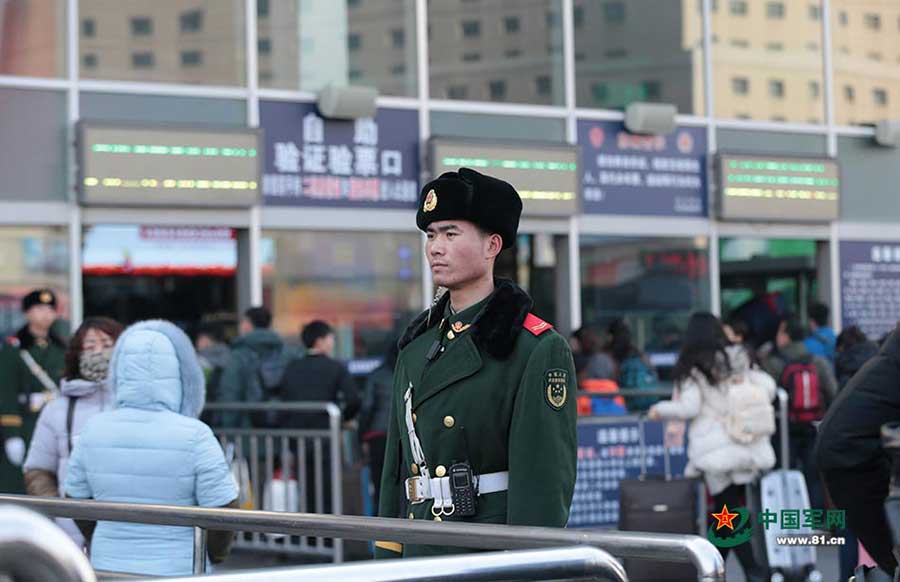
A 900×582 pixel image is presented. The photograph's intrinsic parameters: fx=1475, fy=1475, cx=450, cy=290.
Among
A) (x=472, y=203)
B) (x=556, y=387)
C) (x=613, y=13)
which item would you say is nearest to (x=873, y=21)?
(x=613, y=13)

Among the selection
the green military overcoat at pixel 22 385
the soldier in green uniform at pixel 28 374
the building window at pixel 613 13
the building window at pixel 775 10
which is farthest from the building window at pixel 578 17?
the green military overcoat at pixel 22 385

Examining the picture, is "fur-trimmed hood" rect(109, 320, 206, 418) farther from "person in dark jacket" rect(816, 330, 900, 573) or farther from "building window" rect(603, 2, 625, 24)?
"building window" rect(603, 2, 625, 24)

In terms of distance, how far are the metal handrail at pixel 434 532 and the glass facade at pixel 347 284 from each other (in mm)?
8660

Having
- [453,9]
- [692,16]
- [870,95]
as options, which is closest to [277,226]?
[453,9]

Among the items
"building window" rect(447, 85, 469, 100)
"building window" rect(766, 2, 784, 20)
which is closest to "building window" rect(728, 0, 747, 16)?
"building window" rect(766, 2, 784, 20)

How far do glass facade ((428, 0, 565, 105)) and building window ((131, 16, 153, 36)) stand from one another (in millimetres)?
2604

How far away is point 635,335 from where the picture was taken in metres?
13.6

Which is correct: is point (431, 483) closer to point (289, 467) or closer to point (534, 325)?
point (534, 325)

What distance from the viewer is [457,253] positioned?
3.60 meters

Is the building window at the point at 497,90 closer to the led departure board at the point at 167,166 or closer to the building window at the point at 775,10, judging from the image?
the led departure board at the point at 167,166

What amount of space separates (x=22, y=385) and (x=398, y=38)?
5668mm

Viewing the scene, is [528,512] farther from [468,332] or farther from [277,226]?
[277,226]

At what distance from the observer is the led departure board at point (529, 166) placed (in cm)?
1278

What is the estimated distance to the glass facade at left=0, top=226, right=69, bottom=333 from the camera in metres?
11.1
